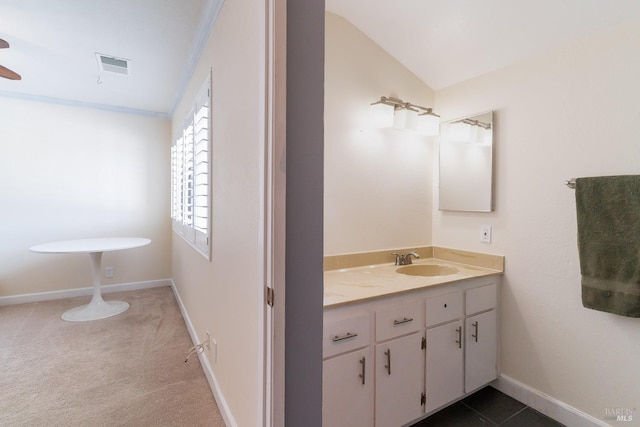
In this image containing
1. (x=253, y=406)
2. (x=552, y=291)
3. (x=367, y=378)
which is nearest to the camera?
(x=253, y=406)

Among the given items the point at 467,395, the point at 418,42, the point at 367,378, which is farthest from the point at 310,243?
the point at 418,42

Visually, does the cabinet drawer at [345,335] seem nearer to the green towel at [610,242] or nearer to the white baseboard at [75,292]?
the green towel at [610,242]

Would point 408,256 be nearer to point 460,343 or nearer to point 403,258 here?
point 403,258

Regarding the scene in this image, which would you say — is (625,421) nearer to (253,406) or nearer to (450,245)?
(450,245)

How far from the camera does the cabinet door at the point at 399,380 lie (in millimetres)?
1512

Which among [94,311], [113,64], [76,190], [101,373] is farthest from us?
[76,190]

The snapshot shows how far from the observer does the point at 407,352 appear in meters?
1.61

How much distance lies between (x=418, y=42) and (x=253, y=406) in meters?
2.40

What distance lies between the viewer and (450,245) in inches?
95.3

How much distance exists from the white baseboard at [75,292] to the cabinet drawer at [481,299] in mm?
3810

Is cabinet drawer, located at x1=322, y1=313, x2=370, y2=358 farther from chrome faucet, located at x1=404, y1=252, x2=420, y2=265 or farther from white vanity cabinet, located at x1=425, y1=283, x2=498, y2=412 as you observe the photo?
chrome faucet, located at x1=404, y1=252, x2=420, y2=265

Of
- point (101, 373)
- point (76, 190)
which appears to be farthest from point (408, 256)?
point (76, 190)

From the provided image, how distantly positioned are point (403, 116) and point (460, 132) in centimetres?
46

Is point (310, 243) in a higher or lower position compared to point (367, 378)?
higher
